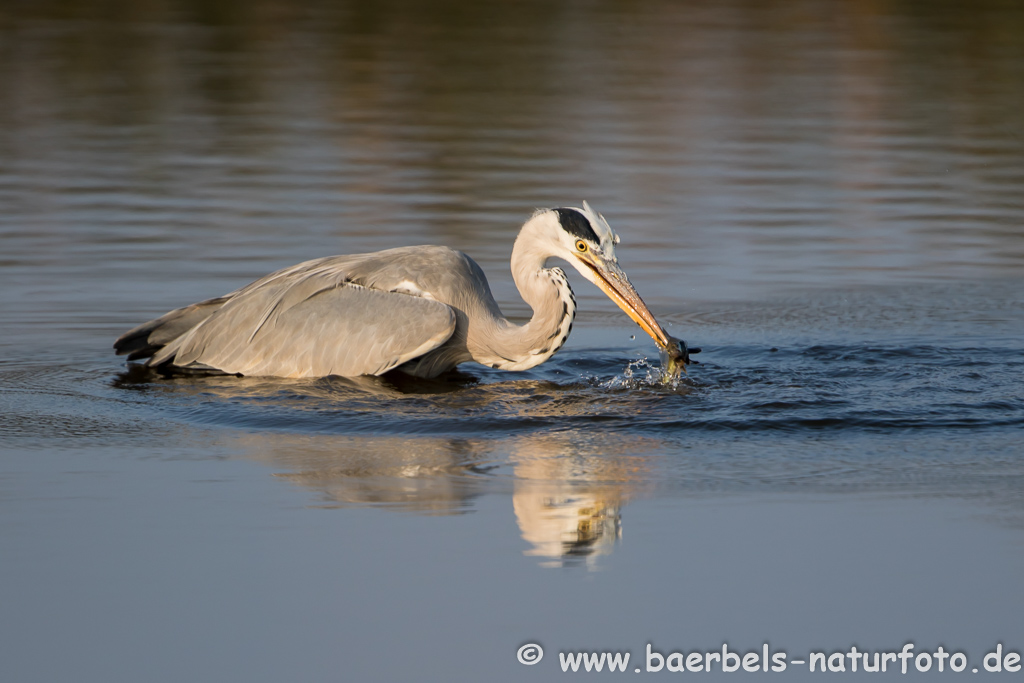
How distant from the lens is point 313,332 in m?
9.31

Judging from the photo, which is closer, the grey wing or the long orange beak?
the long orange beak

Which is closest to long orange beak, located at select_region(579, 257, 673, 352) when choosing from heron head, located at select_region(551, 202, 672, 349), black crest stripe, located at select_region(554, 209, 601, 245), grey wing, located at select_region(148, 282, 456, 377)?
heron head, located at select_region(551, 202, 672, 349)

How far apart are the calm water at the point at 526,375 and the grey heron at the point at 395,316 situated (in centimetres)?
21

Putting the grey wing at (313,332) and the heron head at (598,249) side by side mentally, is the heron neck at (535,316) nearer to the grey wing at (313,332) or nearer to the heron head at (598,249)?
the heron head at (598,249)

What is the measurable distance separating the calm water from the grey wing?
6.9 inches

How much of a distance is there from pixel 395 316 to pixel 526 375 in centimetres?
99

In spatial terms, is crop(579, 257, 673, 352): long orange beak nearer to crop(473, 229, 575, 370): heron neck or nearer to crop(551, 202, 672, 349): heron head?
crop(551, 202, 672, 349): heron head

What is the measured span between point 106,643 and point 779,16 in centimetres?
3273

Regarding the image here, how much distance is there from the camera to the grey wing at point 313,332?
9117 mm

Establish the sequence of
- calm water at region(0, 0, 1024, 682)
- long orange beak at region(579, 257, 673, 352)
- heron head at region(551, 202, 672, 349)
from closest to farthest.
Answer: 1. calm water at region(0, 0, 1024, 682)
2. long orange beak at region(579, 257, 673, 352)
3. heron head at region(551, 202, 672, 349)

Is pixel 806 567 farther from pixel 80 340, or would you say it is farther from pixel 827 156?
pixel 827 156

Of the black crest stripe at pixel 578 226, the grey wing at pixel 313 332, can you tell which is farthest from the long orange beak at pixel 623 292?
the grey wing at pixel 313 332

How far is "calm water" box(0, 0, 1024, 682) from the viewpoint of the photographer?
18.7 feet

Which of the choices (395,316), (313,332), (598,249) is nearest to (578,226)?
(598,249)
